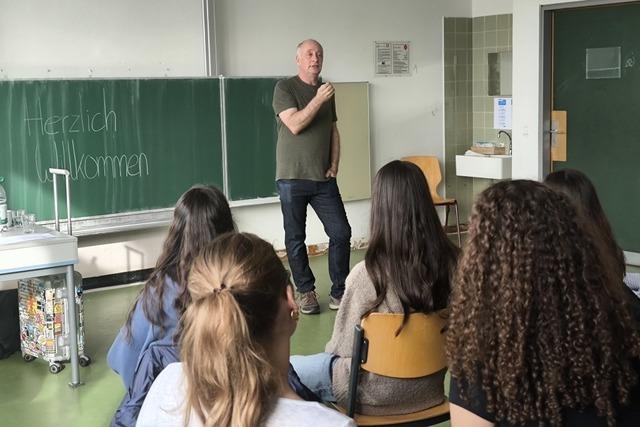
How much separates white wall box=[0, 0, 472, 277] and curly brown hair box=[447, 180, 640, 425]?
4.64 m

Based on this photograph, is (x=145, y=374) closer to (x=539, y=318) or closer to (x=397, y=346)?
(x=397, y=346)

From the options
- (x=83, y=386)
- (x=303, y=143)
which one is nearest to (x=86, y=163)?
(x=303, y=143)

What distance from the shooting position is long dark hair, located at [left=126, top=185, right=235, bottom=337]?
2518mm

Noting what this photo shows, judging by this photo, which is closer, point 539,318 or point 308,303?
point 539,318

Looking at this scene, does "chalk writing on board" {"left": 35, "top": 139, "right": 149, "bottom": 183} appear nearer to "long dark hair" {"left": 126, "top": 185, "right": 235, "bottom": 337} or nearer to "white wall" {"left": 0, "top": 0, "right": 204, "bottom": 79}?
"white wall" {"left": 0, "top": 0, "right": 204, "bottom": 79}

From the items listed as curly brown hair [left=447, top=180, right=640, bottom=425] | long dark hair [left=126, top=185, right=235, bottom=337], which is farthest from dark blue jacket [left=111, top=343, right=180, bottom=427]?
curly brown hair [left=447, top=180, right=640, bottom=425]

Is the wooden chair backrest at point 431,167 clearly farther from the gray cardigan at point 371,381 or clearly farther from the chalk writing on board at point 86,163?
the gray cardigan at point 371,381

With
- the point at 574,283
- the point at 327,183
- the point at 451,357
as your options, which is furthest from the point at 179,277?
the point at 327,183

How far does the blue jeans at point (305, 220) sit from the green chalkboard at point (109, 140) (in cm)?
133

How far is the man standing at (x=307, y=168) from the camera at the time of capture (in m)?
5.02

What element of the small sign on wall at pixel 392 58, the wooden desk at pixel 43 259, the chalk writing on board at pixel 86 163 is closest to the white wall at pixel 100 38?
the chalk writing on board at pixel 86 163

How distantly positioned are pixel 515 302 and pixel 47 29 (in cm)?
478

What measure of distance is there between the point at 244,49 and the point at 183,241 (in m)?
4.13

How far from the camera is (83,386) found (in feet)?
13.5
